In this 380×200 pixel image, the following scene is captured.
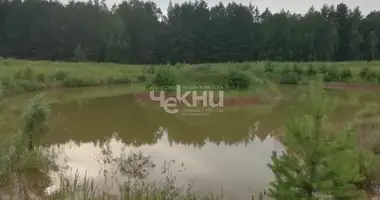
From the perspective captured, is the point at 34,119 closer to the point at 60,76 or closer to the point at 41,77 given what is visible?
the point at 41,77

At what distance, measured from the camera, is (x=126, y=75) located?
28.7m

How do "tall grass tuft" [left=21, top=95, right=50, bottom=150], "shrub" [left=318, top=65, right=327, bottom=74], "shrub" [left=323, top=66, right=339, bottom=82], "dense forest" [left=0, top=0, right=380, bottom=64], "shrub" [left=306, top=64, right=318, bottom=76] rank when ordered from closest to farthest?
"tall grass tuft" [left=21, top=95, right=50, bottom=150], "shrub" [left=323, top=66, right=339, bottom=82], "shrub" [left=306, top=64, right=318, bottom=76], "shrub" [left=318, top=65, right=327, bottom=74], "dense forest" [left=0, top=0, right=380, bottom=64]

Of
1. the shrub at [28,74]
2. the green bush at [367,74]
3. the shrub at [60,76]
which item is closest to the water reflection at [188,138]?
the shrub at [28,74]

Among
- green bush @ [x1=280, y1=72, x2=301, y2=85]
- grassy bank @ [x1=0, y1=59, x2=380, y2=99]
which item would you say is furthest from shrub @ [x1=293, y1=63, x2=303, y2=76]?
green bush @ [x1=280, y1=72, x2=301, y2=85]

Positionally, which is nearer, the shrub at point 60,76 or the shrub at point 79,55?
the shrub at point 60,76

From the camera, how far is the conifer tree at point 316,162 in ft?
15.2

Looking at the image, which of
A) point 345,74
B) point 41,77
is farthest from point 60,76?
point 345,74

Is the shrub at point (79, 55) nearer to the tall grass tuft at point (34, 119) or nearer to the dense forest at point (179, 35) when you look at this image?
the dense forest at point (179, 35)

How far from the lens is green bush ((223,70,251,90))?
20547 mm

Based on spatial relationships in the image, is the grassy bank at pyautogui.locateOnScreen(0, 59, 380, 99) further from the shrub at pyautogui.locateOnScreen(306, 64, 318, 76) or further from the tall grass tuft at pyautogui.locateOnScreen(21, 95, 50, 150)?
the tall grass tuft at pyautogui.locateOnScreen(21, 95, 50, 150)

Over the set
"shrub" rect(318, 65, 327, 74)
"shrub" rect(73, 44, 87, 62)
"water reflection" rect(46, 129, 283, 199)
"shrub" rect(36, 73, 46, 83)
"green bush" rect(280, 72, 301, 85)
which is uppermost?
"shrub" rect(73, 44, 87, 62)

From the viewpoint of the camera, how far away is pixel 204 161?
9492 millimetres

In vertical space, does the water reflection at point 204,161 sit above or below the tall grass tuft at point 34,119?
below

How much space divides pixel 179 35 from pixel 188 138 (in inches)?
1349
